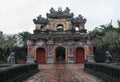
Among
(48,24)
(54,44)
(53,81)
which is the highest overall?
(48,24)

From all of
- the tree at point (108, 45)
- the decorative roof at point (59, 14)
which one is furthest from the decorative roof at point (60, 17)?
the tree at point (108, 45)

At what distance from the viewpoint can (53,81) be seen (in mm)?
12023

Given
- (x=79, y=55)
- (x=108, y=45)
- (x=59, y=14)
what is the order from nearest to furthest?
(x=79, y=55) → (x=108, y=45) → (x=59, y=14)

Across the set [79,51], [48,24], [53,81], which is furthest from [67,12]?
[53,81]

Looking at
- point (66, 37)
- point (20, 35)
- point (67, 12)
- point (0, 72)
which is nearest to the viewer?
point (0, 72)

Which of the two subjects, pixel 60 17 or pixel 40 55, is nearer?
pixel 40 55

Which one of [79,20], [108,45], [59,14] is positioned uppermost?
[59,14]

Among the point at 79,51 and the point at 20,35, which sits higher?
the point at 20,35

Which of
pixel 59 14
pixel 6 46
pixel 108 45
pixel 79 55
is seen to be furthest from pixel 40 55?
pixel 108 45

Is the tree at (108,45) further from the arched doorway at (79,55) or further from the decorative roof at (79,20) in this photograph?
the decorative roof at (79,20)

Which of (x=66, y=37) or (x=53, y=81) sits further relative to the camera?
(x=66, y=37)

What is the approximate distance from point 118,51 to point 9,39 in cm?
1990

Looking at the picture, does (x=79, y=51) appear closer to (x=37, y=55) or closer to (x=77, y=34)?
(x=77, y=34)

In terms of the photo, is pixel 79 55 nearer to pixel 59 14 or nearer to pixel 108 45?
pixel 108 45
